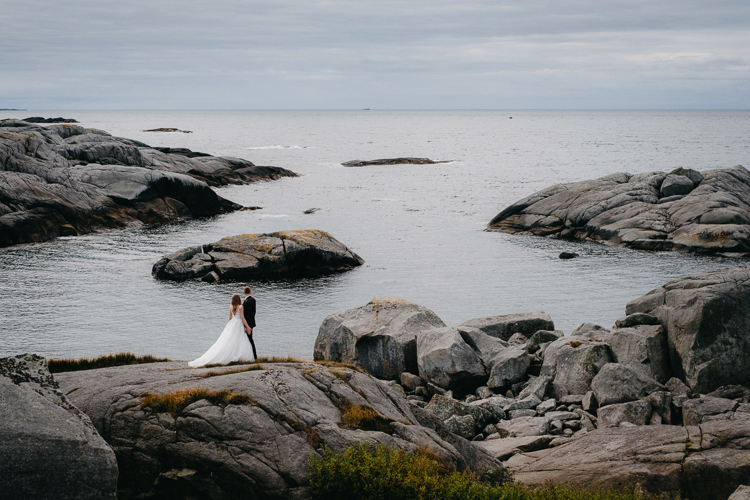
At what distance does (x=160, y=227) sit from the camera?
62.3 m

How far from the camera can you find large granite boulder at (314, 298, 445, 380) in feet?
80.9

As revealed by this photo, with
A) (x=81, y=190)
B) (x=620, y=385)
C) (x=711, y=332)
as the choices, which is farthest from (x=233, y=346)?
(x=81, y=190)

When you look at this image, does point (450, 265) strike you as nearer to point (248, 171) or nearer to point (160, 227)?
point (160, 227)

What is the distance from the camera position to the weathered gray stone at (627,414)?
16719mm

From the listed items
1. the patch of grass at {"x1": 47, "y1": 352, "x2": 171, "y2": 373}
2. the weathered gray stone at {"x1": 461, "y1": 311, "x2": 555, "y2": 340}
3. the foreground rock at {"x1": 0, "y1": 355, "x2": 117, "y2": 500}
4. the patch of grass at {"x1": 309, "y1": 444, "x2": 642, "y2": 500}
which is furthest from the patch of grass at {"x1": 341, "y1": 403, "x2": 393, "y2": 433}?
the weathered gray stone at {"x1": 461, "y1": 311, "x2": 555, "y2": 340}

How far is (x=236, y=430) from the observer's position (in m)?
11.1

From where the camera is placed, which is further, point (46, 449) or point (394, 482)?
point (394, 482)

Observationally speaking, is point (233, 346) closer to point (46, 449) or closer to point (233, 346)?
point (233, 346)

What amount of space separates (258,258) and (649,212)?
3521 centimetres

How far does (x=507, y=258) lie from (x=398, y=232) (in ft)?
51.4

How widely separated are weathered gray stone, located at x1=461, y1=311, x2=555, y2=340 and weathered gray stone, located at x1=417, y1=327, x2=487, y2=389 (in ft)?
17.7

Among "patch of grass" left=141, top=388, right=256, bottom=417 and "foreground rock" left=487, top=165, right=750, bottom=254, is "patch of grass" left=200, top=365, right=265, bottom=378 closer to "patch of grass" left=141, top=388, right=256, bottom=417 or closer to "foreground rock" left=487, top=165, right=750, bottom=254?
"patch of grass" left=141, top=388, right=256, bottom=417

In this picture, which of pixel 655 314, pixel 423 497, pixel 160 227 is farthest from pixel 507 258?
pixel 423 497

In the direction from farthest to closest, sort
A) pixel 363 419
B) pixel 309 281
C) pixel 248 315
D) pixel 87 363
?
pixel 309 281
pixel 248 315
pixel 87 363
pixel 363 419
